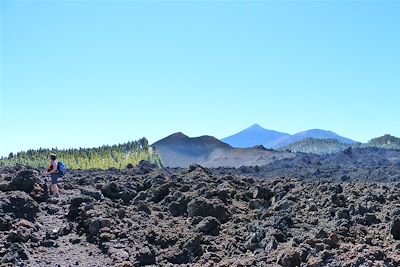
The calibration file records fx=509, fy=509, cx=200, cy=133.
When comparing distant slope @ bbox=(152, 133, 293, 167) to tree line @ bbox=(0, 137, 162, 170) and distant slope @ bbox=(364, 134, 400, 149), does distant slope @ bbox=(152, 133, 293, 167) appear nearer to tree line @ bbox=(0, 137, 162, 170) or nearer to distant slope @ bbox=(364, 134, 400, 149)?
tree line @ bbox=(0, 137, 162, 170)

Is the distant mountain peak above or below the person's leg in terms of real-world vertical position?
above

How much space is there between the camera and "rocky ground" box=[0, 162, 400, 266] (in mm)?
9148

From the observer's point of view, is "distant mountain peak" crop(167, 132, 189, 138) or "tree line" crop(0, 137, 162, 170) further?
"distant mountain peak" crop(167, 132, 189, 138)

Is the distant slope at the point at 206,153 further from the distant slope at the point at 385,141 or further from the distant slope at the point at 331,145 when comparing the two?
the distant slope at the point at 385,141

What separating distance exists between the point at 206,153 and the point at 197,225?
2216 inches

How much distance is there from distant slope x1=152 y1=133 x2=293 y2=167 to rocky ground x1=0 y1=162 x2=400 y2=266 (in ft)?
143

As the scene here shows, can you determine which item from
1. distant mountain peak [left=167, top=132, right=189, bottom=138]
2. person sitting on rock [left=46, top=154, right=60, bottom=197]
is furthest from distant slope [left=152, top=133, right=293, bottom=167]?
person sitting on rock [left=46, top=154, right=60, bottom=197]

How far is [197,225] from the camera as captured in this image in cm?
1153

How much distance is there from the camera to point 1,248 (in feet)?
32.0

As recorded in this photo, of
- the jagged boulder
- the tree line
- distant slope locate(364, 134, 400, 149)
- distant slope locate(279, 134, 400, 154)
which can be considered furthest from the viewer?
distant slope locate(279, 134, 400, 154)

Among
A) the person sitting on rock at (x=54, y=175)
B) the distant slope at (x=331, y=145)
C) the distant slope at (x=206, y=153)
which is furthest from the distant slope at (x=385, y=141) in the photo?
the person sitting on rock at (x=54, y=175)

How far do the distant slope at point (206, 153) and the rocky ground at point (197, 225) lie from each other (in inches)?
1715

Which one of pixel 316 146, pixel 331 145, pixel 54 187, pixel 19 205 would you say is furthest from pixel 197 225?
pixel 316 146

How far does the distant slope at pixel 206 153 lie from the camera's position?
59.7m
